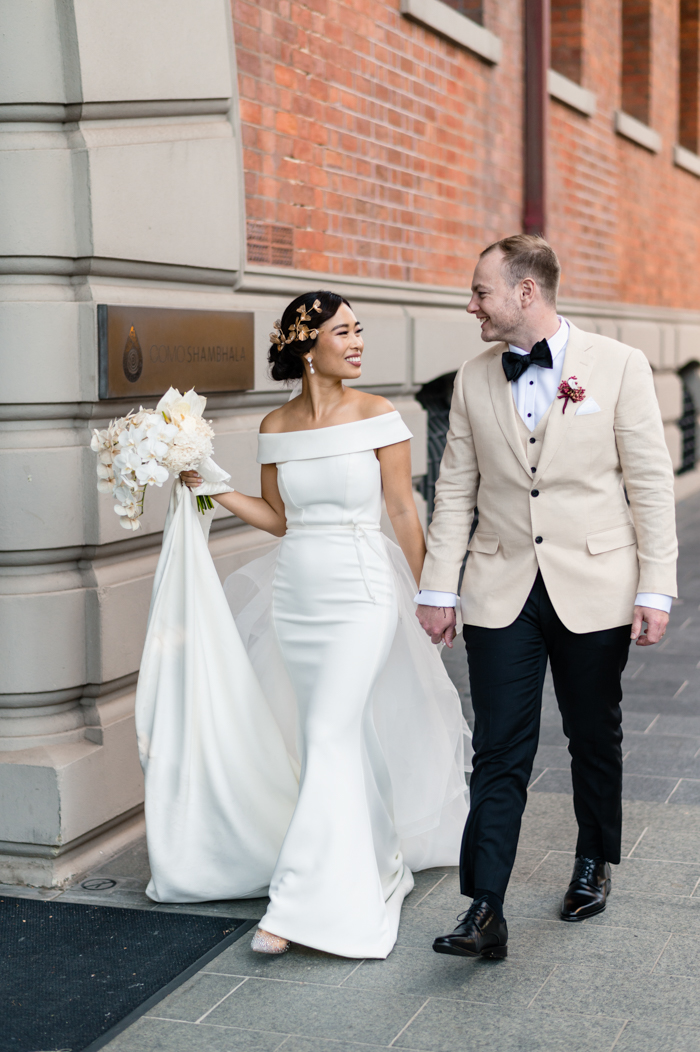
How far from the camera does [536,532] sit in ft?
11.6

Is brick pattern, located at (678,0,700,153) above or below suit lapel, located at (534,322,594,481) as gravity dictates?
above

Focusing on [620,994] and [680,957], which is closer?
[620,994]

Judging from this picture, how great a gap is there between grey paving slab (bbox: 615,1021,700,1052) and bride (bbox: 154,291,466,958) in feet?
2.41

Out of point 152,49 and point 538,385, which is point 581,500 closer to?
point 538,385

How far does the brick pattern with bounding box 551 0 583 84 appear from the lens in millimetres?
10641

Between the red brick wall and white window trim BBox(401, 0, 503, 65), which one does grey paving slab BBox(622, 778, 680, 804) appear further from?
white window trim BBox(401, 0, 503, 65)

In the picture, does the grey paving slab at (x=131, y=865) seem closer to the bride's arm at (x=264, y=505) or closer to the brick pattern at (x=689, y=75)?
the bride's arm at (x=264, y=505)

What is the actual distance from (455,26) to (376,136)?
1387 mm

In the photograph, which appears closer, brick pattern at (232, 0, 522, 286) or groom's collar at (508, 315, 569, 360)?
groom's collar at (508, 315, 569, 360)

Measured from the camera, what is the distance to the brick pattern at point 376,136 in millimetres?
5711

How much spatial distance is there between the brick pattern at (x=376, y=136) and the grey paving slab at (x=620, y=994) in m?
3.49

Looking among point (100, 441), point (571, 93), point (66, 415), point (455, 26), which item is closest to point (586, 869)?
point (100, 441)

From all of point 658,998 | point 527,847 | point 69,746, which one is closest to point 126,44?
point 69,746

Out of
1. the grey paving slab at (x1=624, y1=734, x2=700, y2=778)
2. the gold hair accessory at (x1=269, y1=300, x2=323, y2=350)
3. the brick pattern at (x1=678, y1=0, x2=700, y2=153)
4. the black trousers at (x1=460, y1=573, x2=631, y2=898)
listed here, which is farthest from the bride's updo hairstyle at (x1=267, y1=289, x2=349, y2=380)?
the brick pattern at (x1=678, y1=0, x2=700, y2=153)
